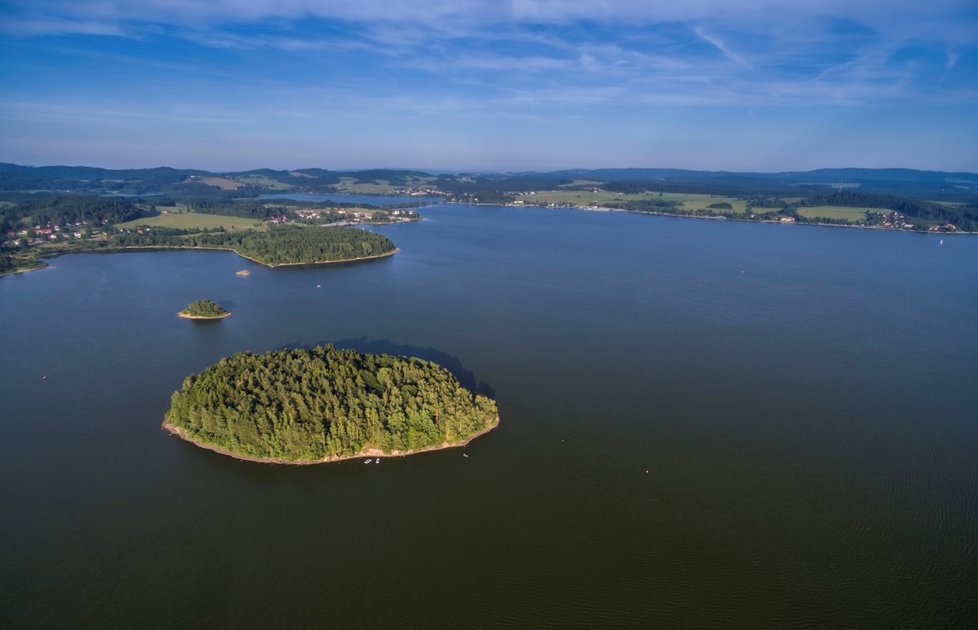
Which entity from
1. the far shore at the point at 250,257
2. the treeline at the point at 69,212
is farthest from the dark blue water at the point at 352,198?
the far shore at the point at 250,257

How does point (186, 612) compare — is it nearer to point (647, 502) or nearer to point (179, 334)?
point (647, 502)

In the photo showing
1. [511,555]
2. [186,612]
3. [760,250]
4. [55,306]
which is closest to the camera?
[186,612]

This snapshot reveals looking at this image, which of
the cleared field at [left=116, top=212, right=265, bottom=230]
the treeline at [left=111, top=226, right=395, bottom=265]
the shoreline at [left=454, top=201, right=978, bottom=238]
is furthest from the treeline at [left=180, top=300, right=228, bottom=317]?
the shoreline at [left=454, top=201, right=978, bottom=238]

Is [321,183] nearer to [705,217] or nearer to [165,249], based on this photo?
[165,249]

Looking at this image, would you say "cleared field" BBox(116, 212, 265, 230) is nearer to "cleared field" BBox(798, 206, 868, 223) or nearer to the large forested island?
the large forested island

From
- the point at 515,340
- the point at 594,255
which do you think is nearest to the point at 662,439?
the point at 515,340

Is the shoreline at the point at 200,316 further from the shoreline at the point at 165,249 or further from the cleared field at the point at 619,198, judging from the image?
the cleared field at the point at 619,198
